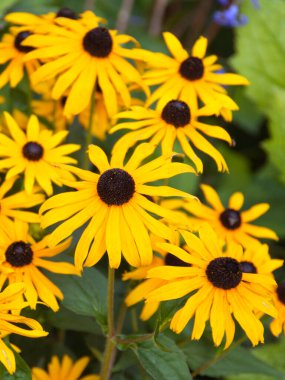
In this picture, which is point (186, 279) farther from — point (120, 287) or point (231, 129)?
point (231, 129)

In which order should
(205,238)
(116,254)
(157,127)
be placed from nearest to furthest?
1. (116,254)
2. (205,238)
3. (157,127)

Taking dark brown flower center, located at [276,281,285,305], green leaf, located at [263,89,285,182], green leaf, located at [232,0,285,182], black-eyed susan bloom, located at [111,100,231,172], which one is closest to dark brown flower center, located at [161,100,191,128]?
black-eyed susan bloom, located at [111,100,231,172]

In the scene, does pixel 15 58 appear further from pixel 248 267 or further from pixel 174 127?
pixel 248 267

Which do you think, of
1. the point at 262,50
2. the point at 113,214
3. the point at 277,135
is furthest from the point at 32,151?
the point at 262,50

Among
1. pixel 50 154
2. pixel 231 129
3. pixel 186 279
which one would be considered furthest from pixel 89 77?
pixel 231 129

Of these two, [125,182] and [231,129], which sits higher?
[125,182]

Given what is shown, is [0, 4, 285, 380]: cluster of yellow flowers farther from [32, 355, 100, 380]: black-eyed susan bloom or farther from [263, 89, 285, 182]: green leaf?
[263, 89, 285, 182]: green leaf
